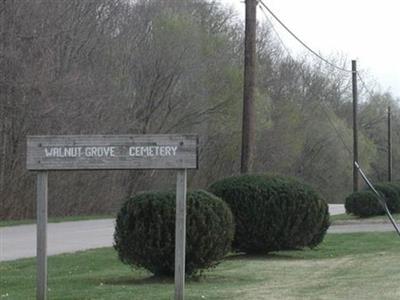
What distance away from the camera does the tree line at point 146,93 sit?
32188 millimetres

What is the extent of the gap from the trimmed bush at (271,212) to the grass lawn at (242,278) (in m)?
0.38

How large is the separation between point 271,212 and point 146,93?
31.6m

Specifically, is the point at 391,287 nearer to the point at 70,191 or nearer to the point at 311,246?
the point at 311,246

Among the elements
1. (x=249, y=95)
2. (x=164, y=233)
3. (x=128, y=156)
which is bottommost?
(x=164, y=233)

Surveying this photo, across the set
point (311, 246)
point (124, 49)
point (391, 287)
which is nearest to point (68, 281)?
point (391, 287)

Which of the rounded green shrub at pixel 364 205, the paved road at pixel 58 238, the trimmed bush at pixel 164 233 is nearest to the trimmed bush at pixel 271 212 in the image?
the trimmed bush at pixel 164 233

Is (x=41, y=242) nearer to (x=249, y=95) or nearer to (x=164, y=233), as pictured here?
(x=164, y=233)

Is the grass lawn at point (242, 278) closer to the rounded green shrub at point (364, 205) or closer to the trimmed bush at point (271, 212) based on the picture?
the trimmed bush at point (271, 212)

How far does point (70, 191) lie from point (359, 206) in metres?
14.1

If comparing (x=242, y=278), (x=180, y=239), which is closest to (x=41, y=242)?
(x=180, y=239)

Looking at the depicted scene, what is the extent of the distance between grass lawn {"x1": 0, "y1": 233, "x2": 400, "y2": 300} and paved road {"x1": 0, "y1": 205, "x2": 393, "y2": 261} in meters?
1.52

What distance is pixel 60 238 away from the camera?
73.9 feet

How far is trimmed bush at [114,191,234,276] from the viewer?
11.3 m

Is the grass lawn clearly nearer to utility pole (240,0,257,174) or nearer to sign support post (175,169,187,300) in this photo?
sign support post (175,169,187,300)
